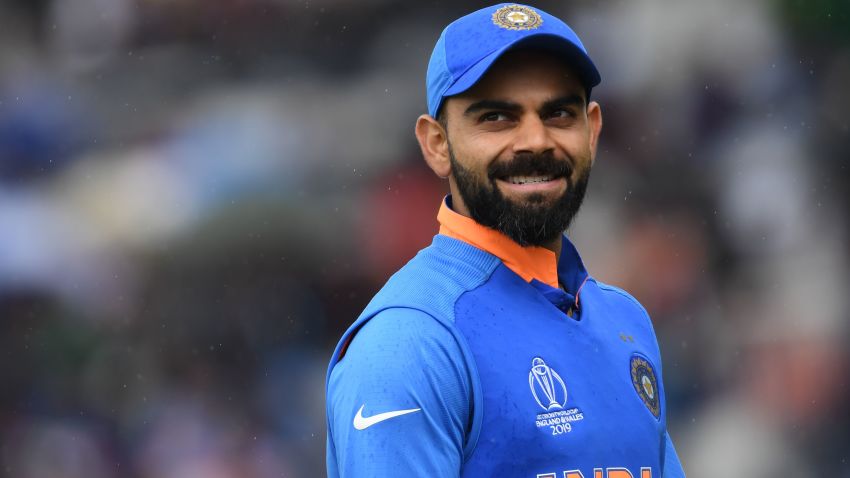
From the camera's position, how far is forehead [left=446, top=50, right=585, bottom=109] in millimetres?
1928

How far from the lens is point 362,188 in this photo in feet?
17.9

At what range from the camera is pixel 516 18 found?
6.48ft

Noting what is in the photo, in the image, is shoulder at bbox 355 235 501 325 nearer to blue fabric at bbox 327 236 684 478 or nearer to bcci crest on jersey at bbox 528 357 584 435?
blue fabric at bbox 327 236 684 478

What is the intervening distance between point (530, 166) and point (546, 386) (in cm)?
37

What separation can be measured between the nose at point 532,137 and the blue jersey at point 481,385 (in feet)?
0.59

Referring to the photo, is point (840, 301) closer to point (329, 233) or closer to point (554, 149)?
point (329, 233)

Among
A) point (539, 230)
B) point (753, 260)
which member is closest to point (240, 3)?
point (753, 260)

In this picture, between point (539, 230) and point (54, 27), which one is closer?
point (539, 230)

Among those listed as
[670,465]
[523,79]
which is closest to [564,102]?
[523,79]

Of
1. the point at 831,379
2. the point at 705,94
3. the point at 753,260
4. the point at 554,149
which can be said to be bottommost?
the point at 831,379

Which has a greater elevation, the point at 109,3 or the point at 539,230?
the point at 109,3

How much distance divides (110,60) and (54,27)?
0.31m

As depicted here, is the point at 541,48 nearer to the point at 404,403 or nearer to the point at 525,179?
the point at 525,179

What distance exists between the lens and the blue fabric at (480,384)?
1.72 metres
